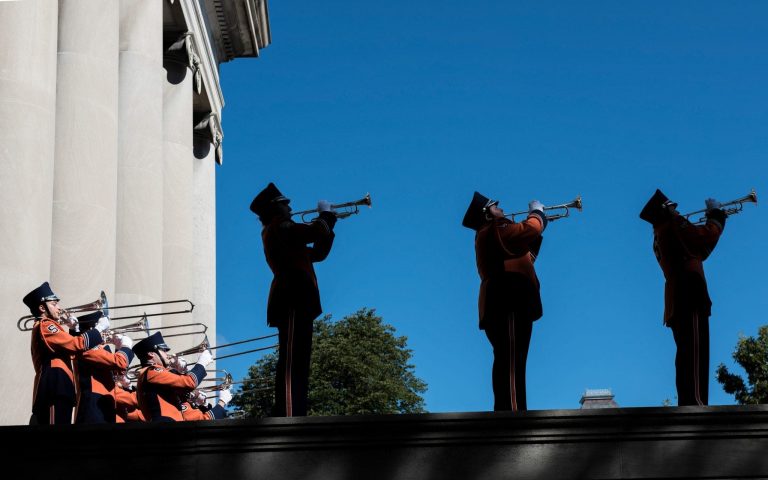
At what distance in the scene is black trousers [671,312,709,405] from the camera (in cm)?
1591

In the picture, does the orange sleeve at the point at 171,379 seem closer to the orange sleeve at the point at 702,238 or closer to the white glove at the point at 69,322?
the white glove at the point at 69,322

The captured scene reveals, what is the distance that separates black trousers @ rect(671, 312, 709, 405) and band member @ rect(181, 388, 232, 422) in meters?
6.14

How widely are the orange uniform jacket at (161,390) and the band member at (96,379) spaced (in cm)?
35

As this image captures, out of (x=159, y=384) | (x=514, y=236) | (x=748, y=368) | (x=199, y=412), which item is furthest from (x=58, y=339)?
(x=748, y=368)

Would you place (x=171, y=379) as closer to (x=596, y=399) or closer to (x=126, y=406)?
(x=126, y=406)

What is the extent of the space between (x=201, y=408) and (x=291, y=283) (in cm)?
480

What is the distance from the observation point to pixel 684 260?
16.5 metres

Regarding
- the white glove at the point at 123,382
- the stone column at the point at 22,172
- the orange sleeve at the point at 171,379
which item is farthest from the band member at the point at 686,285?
the stone column at the point at 22,172

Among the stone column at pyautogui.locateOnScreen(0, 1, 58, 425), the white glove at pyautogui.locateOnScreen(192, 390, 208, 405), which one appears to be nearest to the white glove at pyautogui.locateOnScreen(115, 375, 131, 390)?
the white glove at pyautogui.locateOnScreen(192, 390, 208, 405)

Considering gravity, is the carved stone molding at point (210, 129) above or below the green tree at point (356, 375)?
above

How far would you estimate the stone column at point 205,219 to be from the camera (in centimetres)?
3753

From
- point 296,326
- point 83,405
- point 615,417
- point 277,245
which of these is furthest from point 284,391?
point 615,417

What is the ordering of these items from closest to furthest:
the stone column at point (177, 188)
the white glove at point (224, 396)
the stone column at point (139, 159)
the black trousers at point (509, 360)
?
the black trousers at point (509, 360), the white glove at point (224, 396), the stone column at point (139, 159), the stone column at point (177, 188)

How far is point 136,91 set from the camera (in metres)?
28.9
